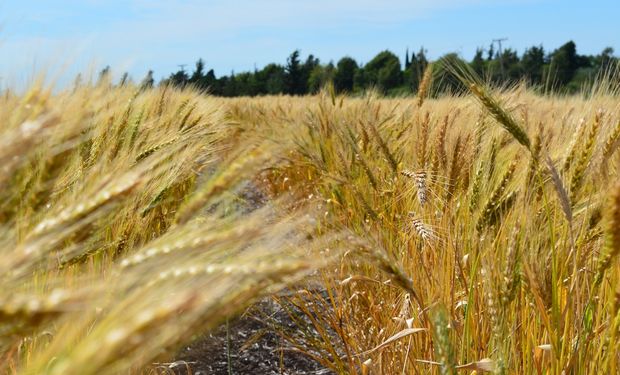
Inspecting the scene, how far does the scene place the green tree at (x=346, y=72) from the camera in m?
44.2

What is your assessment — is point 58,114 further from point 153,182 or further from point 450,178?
point 450,178

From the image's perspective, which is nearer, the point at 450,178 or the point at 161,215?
the point at 450,178

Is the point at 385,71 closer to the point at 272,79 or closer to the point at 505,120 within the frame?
the point at 272,79

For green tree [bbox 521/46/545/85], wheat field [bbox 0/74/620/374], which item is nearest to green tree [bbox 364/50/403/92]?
green tree [bbox 521/46/545/85]

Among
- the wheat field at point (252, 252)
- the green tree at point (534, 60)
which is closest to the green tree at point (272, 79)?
the green tree at point (534, 60)

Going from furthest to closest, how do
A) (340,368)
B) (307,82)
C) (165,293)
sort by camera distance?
(307,82) → (340,368) → (165,293)

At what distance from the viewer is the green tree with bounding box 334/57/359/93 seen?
44.2 metres

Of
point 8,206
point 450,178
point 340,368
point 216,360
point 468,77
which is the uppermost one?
point 468,77

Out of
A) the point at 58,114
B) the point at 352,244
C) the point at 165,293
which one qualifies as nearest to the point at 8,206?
the point at 58,114

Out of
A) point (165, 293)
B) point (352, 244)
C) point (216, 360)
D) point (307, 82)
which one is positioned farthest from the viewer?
point (307, 82)

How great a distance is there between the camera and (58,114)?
721 mm

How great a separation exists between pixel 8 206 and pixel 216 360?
1.72 meters

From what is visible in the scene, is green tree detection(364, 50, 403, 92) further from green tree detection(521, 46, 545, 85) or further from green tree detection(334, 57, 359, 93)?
green tree detection(521, 46, 545, 85)

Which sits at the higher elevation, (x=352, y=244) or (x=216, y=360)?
(x=352, y=244)
